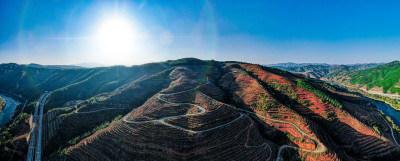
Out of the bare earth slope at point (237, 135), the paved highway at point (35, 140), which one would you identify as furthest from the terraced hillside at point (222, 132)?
the paved highway at point (35, 140)

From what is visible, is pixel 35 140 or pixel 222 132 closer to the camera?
pixel 222 132

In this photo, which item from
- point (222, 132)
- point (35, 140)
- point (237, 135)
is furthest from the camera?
point (35, 140)

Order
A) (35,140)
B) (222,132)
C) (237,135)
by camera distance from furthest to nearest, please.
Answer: (35,140) → (237,135) → (222,132)

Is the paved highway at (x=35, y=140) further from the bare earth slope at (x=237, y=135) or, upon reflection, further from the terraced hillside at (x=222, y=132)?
the bare earth slope at (x=237, y=135)

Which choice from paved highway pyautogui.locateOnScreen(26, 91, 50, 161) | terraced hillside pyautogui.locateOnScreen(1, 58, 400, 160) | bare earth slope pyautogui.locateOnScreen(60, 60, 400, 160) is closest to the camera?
bare earth slope pyautogui.locateOnScreen(60, 60, 400, 160)

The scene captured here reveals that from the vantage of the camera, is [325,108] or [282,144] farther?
[325,108]

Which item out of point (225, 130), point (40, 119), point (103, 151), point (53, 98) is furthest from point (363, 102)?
point (53, 98)

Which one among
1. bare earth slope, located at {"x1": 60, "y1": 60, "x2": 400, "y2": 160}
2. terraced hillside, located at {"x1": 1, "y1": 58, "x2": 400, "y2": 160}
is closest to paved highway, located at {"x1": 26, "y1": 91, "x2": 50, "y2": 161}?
terraced hillside, located at {"x1": 1, "y1": 58, "x2": 400, "y2": 160}

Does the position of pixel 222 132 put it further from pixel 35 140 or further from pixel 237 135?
pixel 35 140

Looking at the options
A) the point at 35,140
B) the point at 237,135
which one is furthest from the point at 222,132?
the point at 35,140

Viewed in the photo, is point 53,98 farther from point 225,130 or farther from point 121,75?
point 225,130

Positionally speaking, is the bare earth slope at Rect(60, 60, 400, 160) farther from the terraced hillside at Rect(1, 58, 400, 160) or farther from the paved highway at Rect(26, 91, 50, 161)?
the paved highway at Rect(26, 91, 50, 161)
